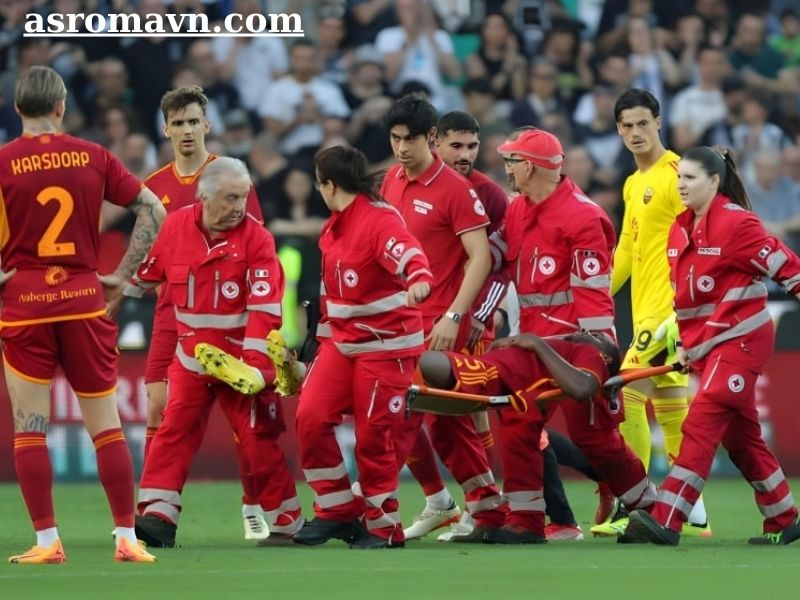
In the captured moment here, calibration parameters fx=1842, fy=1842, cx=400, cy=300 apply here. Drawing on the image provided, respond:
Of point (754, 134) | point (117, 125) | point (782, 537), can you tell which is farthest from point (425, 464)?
point (754, 134)

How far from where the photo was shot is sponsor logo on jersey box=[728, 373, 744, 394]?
9.50m

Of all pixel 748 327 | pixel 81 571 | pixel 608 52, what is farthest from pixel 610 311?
pixel 608 52

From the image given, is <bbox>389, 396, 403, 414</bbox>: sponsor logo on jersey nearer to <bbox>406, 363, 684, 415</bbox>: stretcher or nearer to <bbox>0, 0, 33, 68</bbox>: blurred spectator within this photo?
<bbox>406, 363, 684, 415</bbox>: stretcher

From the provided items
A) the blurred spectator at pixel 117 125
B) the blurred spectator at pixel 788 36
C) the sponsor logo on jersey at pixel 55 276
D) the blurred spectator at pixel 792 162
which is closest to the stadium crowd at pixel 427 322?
the sponsor logo on jersey at pixel 55 276

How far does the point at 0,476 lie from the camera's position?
14.3 m

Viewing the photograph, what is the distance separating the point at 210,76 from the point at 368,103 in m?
1.39

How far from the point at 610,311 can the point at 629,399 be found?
115 cm

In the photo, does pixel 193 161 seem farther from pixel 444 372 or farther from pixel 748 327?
pixel 748 327

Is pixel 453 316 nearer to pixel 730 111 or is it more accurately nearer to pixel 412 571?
pixel 412 571

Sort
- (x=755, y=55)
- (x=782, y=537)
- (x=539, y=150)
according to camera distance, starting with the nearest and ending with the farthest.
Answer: (x=782, y=537) < (x=539, y=150) < (x=755, y=55)

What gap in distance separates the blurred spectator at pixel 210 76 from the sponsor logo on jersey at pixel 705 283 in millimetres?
7144

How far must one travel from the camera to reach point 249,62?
16.0 meters

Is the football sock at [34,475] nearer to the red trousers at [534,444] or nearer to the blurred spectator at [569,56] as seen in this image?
the red trousers at [534,444]

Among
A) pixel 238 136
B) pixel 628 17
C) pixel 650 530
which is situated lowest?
pixel 650 530
